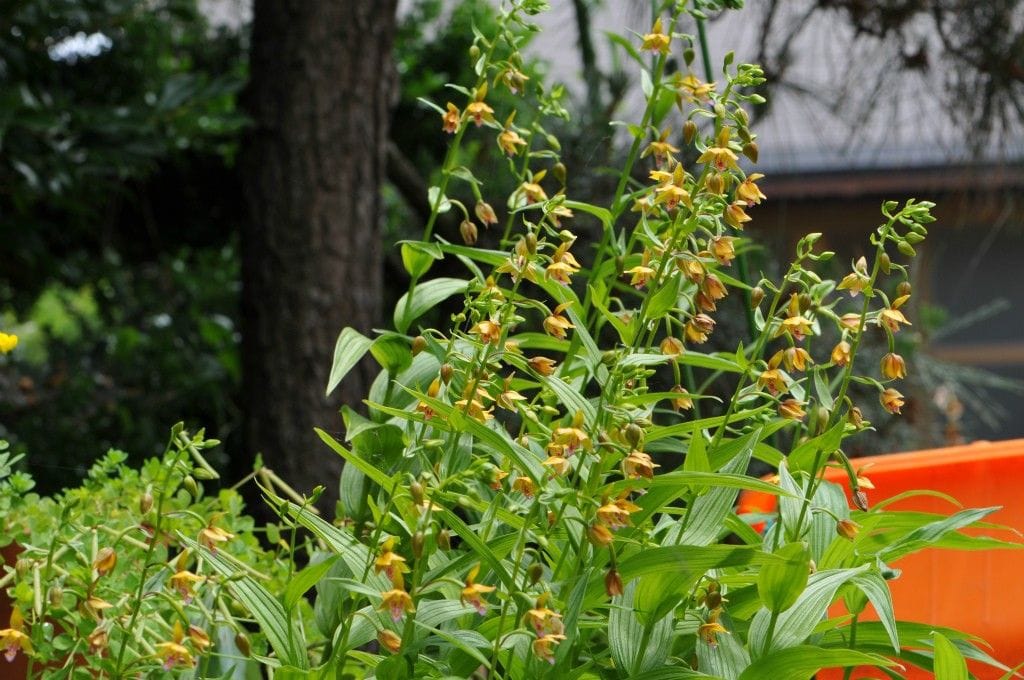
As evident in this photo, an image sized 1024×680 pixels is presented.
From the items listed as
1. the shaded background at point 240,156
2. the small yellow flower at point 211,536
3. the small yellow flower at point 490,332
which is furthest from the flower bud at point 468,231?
the shaded background at point 240,156

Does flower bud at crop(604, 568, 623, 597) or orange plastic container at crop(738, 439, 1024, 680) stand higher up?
flower bud at crop(604, 568, 623, 597)

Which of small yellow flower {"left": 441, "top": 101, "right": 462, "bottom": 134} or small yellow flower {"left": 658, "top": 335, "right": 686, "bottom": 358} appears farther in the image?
small yellow flower {"left": 441, "top": 101, "right": 462, "bottom": 134}

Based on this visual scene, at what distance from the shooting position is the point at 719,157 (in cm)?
68

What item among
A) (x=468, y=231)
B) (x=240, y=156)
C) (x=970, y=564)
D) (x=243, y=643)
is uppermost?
(x=468, y=231)

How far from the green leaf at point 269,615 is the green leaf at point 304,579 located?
11 millimetres

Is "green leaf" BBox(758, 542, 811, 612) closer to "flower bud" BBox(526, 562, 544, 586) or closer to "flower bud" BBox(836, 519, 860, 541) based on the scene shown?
"flower bud" BBox(836, 519, 860, 541)

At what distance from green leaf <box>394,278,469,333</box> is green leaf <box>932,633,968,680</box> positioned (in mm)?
394

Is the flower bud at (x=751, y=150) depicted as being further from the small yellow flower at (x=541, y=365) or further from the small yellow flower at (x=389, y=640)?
the small yellow flower at (x=389, y=640)

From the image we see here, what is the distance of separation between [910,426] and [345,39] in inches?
62.9

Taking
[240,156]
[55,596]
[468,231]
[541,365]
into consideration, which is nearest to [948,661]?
[541,365]

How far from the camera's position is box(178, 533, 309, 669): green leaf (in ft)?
2.36

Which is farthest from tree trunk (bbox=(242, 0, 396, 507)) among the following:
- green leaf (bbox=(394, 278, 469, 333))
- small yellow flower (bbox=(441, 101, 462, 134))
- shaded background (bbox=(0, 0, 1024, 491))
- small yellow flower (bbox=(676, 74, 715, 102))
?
small yellow flower (bbox=(676, 74, 715, 102))

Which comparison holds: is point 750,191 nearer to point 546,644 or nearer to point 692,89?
point 692,89

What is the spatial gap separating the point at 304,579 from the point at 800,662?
0.29 metres
